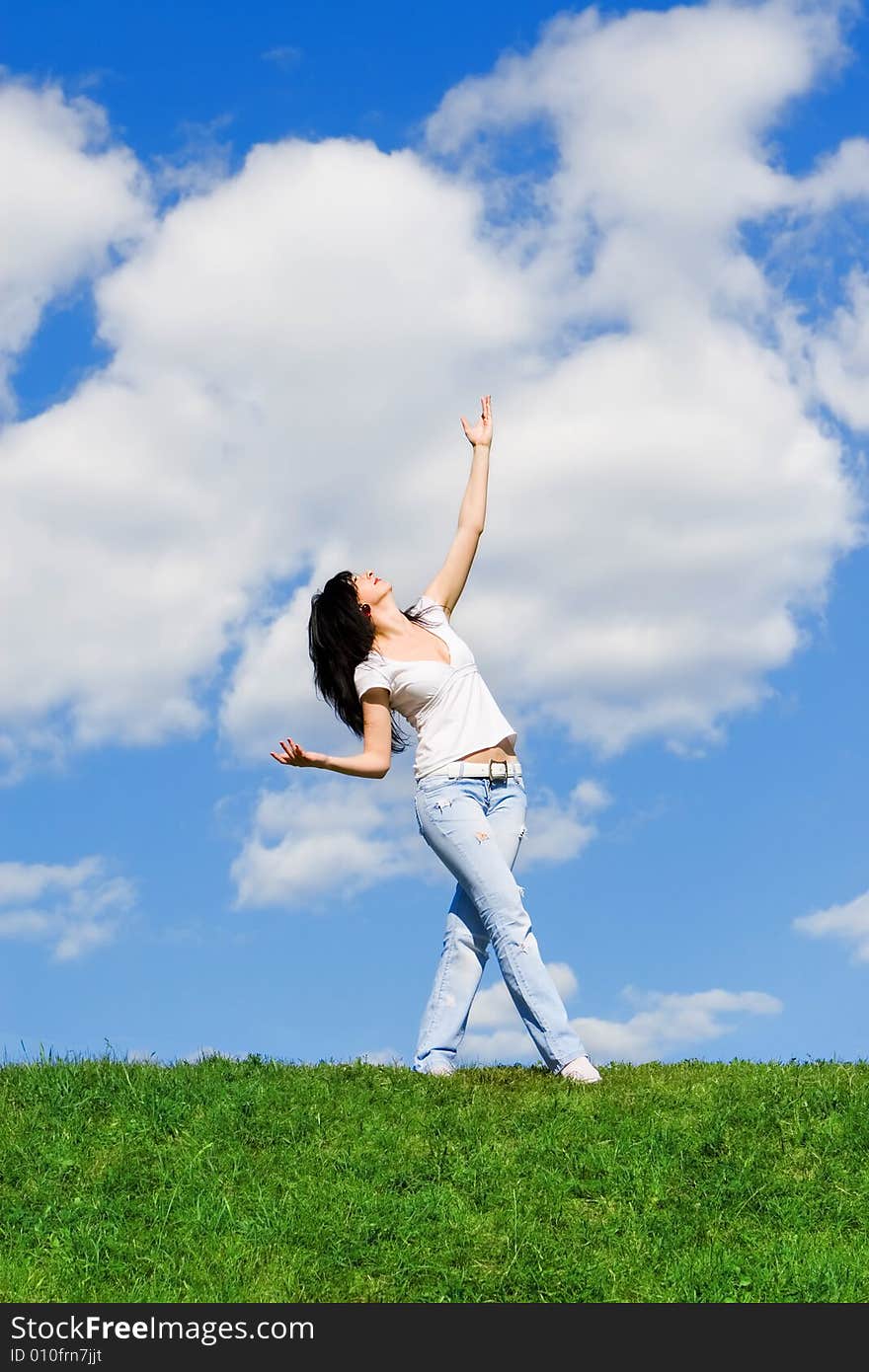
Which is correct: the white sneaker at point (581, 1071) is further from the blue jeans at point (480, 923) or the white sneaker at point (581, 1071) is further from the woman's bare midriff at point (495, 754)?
the woman's bare midriff at point (495, 754)

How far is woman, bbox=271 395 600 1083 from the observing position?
35.7 feet

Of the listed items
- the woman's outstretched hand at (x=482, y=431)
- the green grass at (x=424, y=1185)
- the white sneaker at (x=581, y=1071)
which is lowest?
the green grass at (x=424, y=1185)

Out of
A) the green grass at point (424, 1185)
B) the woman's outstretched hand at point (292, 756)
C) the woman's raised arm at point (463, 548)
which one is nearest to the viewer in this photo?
the green grass at point (424, 1185)

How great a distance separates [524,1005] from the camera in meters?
11.0

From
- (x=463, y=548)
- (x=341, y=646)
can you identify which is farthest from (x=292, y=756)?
(x=463, y=548)

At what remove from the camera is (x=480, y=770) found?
1109 centimetres

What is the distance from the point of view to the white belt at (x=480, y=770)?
11.0 meters

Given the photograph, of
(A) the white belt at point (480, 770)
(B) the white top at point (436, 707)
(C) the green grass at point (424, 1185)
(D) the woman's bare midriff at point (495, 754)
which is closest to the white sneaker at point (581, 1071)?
(C) the green grass at point (424, 1185)

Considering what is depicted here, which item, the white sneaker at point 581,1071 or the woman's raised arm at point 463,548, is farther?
the woman's raised arm at point 463,548

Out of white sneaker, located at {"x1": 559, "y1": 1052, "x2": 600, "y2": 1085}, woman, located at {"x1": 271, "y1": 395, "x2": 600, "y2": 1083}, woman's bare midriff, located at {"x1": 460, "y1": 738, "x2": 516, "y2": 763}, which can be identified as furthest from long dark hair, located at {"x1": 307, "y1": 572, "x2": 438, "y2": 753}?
white sneaker, located at {"x1": 559, "y1": 1052, "x2": 600, "y2": 1085}

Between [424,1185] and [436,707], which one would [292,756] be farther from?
[424,1185]
